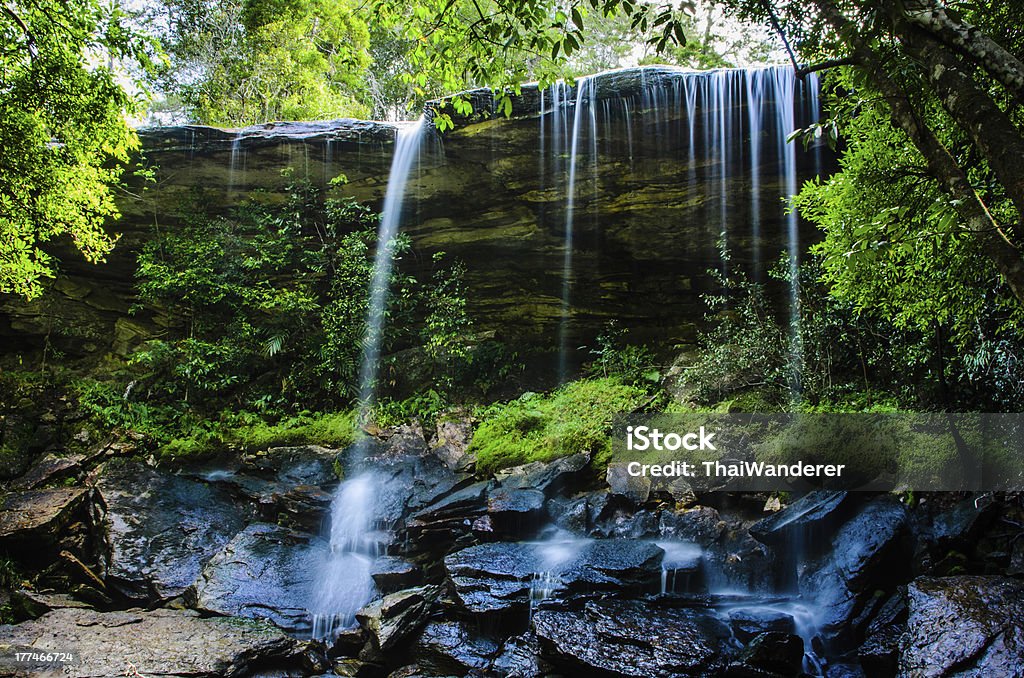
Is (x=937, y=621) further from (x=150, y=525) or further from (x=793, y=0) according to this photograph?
(x=150, y=525)

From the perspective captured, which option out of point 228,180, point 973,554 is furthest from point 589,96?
point 973,554

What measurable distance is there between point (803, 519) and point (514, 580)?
2850mm

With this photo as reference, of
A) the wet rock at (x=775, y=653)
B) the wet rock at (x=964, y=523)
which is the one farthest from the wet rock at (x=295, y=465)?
the wet rock at (x=964, y=523)

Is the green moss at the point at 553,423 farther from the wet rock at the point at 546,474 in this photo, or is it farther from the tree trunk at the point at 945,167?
the tree trunk at the point at 945,167

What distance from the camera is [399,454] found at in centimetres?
885

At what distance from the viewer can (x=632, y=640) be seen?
4.53 m

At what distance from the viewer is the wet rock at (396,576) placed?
6039 mm

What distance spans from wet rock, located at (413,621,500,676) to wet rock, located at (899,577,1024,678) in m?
3.09

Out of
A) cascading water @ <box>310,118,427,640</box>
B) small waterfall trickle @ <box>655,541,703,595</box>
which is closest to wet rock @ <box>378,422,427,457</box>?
cascading water @ <box>310,118,427,640</box>

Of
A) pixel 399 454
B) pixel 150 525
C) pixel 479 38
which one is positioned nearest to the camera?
pixel 479 38

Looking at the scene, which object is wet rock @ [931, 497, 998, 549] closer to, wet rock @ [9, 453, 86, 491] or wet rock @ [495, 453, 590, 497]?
wet rock @ [495, 453, 590, 497]

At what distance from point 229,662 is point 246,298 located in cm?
694

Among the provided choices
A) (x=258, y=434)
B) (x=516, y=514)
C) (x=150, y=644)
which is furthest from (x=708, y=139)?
(x=150, y=644)

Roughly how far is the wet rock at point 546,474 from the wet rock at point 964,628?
376cm
